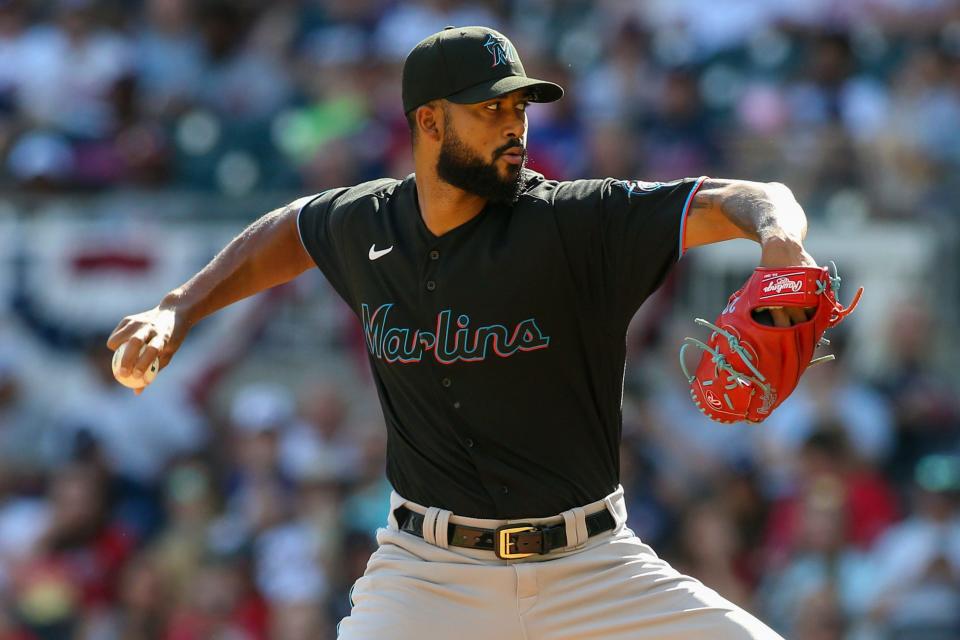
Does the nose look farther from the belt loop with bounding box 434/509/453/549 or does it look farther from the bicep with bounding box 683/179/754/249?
the belt loop with bounding box 434/509/453/549

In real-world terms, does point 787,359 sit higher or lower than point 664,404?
higher


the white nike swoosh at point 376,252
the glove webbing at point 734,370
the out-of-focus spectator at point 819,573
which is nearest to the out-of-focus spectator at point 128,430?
the out-of-focus spectator at point 819,573

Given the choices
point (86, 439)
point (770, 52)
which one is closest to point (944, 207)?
point (770, 52)

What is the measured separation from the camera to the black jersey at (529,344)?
3.77 metres

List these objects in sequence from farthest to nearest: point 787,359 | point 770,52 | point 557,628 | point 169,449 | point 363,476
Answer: point 770,52 → point 169,449 → point 363,476 → point 557,628 → point 787,359

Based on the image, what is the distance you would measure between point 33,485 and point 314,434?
5.57 ft

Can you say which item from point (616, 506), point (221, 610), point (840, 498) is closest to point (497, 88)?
point (616, 506)

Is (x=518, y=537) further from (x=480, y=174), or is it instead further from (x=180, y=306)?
(x=180, y=306)

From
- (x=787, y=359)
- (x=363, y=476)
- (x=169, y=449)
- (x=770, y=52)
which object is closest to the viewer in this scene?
(x=787, y=359)

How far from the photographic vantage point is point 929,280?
826 cm

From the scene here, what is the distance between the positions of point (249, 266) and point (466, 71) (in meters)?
0.92

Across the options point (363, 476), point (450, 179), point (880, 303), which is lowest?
point (363, 476)

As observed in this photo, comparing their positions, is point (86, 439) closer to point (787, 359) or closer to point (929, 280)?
point (929, 280)

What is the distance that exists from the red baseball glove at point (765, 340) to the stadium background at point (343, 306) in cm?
390
